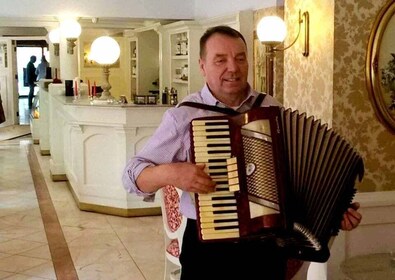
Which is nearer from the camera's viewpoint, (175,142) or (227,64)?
→ (227,64)

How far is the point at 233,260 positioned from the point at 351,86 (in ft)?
4.26

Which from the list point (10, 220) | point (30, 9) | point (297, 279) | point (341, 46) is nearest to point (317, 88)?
point (341, 46)

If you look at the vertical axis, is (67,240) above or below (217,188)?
below

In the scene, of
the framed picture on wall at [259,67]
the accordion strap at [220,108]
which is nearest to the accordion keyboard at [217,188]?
the accordion strap at [220,108]

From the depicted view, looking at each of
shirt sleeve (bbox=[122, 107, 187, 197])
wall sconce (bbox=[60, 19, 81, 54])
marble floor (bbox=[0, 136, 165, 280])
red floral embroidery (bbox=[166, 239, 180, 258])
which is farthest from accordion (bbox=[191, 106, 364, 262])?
wall sconce (bbox=[60, 19, 81, 54])

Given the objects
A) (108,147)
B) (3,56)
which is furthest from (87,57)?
(108,147)

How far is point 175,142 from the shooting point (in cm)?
202

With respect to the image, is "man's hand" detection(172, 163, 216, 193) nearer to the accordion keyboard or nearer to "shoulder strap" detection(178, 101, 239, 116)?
the accordion keyboard

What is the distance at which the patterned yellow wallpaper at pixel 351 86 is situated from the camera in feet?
9.44

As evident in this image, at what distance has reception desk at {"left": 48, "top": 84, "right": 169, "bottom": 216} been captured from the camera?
17.9 ft

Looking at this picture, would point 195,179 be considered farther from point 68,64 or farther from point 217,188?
point 68,64

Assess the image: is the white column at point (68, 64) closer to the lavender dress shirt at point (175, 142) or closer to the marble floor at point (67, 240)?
the marble floor at point (67, 240)

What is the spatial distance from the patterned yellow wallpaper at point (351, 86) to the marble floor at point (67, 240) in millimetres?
1750

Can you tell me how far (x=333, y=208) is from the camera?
180cm
